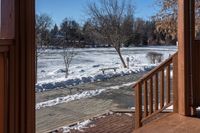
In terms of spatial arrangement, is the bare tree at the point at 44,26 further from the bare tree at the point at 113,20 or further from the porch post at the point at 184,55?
the porch post at the point at 184,55

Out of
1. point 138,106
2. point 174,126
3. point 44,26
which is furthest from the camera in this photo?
point 44,26

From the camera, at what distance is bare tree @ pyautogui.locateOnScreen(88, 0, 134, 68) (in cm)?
1638

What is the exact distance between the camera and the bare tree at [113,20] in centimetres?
1638

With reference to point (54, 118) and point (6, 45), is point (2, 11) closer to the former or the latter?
point (6, 45)

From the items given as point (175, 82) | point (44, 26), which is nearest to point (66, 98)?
Answer: point (175, 82)

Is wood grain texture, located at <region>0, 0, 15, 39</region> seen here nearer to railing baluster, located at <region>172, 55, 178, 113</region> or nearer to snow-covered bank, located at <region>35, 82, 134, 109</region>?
railing baluster, located at <region>172, 55, 178, 113</region>

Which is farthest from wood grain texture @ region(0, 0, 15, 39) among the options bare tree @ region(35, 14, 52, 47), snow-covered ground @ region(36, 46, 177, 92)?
bare tree @ region(35, 14, 52, 47)

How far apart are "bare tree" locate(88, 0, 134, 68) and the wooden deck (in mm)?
12114

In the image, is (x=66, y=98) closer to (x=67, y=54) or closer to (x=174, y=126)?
(x=174, y=126)

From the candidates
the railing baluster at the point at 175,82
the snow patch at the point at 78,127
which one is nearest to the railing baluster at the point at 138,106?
the railing baluster at the point at 175,82

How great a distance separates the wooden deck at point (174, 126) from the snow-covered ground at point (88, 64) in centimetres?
656

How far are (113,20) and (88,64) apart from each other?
250 cm

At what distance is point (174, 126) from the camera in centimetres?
384

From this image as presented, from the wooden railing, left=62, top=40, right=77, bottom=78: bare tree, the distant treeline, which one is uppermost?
the distant treeline
